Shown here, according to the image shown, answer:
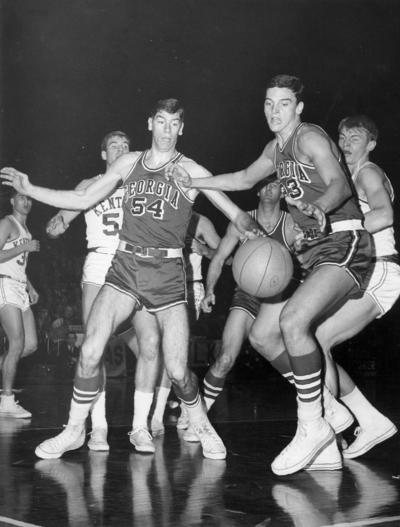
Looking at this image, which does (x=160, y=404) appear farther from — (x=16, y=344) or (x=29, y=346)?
(x=29, y=346)

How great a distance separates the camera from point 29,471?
13.8 ft

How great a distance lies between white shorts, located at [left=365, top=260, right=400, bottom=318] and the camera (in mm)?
5074

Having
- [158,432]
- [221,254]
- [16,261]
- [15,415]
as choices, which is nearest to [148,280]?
[158,432]

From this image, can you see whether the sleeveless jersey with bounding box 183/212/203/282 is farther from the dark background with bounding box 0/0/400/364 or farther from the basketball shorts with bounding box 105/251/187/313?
the dark background with bounding box 0/0/400/364

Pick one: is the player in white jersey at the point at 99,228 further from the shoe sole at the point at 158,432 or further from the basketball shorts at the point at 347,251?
the basketball shorts at the point at 347,251

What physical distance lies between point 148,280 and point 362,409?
60.7 inches

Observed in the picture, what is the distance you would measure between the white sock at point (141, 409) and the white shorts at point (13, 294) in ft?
7.69

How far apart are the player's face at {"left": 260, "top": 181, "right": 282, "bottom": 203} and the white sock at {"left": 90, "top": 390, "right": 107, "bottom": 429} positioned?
6.47ft

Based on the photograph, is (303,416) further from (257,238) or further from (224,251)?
(224,251)

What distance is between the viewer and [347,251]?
14.5 ft

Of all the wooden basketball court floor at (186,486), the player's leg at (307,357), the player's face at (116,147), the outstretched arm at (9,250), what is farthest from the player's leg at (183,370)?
the outstretched arm at (9,250)

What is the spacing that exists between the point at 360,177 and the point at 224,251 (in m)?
1.56

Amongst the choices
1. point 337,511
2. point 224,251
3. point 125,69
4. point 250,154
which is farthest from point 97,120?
point 337,511

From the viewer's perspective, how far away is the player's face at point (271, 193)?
6148 millimetres
